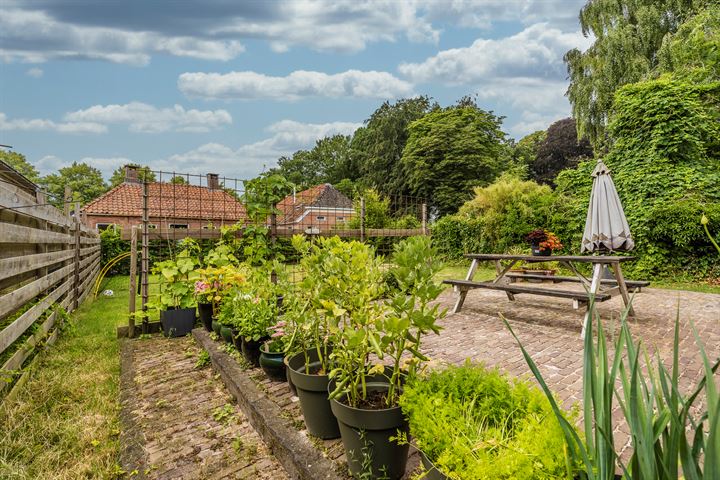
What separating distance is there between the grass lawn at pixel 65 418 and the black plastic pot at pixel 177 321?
0.63 meters

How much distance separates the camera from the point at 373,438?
62.1 inches

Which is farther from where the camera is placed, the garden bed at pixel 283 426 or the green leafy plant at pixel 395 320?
the garden bed at pixel 283 426

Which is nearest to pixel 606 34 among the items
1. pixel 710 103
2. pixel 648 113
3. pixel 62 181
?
pixel 710 103

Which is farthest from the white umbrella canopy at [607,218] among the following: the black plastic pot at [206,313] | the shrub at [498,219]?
the black plastic pot at [206,313]

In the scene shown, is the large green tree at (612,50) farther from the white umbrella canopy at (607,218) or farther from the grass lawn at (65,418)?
the grass lawn at (65,418)

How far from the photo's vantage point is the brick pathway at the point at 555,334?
300cm

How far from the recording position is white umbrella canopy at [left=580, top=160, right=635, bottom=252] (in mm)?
5293

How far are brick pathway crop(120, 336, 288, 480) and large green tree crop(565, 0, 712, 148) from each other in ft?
47.5

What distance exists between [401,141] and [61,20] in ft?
74.3

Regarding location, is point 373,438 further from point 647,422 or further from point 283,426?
point 647,422

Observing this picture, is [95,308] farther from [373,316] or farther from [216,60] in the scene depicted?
[373,316]

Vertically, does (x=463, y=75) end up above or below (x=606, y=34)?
above

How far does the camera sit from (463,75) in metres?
20.0

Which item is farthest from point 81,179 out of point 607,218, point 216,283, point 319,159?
point 607,218
